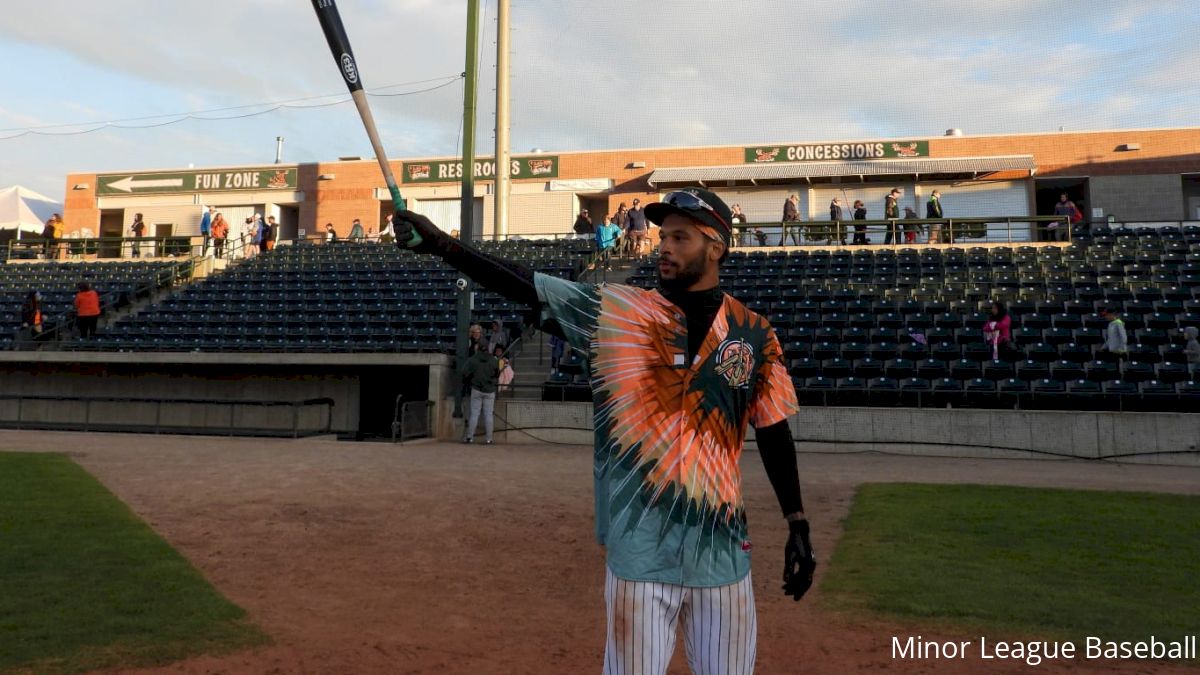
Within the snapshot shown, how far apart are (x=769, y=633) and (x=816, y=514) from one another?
379 centimetres

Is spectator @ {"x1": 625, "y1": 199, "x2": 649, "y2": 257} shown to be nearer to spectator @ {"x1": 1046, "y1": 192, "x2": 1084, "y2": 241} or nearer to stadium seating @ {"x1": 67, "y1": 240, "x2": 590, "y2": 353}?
stadium seating @ {"x1": 67, "y1": 240, "x2": 590, "y2": 353}

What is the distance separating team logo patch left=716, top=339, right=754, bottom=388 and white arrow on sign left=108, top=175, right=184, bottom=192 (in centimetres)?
4242

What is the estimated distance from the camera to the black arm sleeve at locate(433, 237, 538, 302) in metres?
2.71

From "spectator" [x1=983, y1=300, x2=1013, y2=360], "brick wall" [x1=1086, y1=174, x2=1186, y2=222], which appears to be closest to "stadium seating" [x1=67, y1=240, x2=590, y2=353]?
"spectator" [x1=983, y1=300, x2=1013, y2=360]

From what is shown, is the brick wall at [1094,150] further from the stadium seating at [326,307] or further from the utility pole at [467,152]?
the utility pole at [467,152]

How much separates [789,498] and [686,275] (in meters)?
0.81

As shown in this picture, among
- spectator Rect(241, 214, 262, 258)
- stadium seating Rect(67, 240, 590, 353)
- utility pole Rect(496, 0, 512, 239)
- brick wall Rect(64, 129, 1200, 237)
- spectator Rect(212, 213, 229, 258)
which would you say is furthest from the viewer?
brick wall Rect(64, 129, 1200, 237)

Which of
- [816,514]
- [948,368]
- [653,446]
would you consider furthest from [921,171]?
[653,446]

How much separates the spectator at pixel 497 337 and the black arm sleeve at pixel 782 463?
46.5ft

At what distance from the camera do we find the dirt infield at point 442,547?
484 cm

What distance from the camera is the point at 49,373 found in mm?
20891

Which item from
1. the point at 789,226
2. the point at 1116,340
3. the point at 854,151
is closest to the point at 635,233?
the point at 789,226

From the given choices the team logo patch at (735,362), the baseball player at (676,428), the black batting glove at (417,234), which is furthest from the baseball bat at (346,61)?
the team logo patch at (735,362)

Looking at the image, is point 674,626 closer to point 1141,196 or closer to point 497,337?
point 497,337
